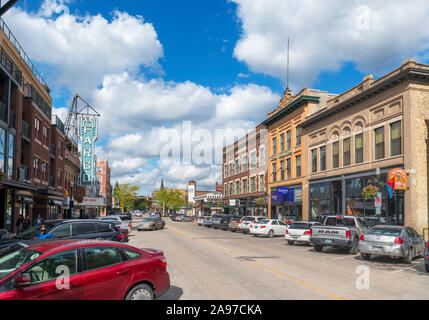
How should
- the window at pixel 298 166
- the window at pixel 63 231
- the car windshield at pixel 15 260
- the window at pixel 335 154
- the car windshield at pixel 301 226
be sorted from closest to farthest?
the car windshield at pixel 15 260 → the window at pixel 63 231 → the car windshield at pixel 301 226 → the window at pixel 335 154 → the window at pixel 298 166

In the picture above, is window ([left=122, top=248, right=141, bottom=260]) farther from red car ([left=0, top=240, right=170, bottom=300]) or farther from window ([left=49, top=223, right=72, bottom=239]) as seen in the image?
window ([left=49, top=223, right=72, bottom=239])

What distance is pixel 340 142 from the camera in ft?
112

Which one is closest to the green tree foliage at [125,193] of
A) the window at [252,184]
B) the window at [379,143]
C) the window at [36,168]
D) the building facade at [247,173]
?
the building facade at [247,173]

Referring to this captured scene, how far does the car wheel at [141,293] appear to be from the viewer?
6930 millimetres

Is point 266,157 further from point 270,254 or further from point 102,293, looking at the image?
point 102,293

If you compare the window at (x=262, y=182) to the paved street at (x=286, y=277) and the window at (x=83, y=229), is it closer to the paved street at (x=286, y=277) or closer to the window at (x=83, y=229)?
the paved street at (x=286, y=277)

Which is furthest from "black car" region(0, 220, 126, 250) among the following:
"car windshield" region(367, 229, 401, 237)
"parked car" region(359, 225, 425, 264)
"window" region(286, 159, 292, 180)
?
"window" region(286, 159, 292, 180)

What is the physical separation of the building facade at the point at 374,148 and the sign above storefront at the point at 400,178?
1.71ft

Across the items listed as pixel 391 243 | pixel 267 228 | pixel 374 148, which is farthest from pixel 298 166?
pixel 391 243

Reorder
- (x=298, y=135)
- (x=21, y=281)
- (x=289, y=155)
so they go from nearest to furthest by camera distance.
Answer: (x=21, y=281)
(x=298, y=135)
(x=289, y=155)

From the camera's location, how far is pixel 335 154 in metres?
35.1

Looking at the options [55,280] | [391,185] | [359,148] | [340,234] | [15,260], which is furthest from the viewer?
[359,148]

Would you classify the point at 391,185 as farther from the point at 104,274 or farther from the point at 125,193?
the point at 125,193

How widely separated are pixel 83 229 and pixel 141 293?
8.69 metres
